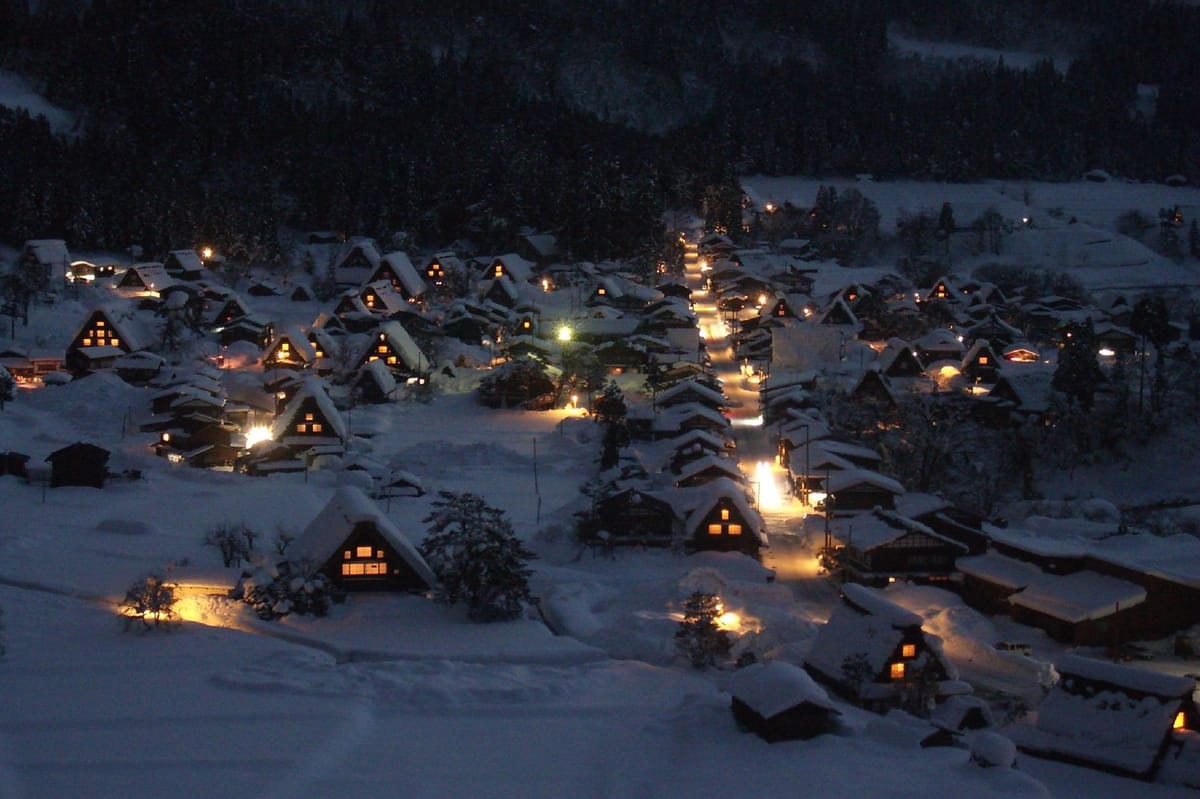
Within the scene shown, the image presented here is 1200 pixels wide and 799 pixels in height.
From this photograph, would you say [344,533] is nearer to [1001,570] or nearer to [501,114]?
[1001,570]

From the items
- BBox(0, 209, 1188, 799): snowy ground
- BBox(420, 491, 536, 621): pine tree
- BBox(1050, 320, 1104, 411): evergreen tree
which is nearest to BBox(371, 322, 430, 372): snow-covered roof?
BBox(0, 209, 1188, 799): snowy ground

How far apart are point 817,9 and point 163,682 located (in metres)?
99.2

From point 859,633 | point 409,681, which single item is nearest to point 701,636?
point 859,633

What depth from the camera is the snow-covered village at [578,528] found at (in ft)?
41.7

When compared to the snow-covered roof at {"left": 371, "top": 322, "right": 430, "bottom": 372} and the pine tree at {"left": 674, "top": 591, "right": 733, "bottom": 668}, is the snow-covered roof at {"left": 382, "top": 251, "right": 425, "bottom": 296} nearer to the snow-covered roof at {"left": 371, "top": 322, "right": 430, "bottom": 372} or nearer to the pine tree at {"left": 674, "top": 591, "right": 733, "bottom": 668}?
the snow-covered roof at {"left": 371, "top": 322, "right": 430, "bottom": 372}

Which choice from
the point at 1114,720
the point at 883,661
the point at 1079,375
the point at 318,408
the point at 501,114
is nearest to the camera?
the point at 1114,720

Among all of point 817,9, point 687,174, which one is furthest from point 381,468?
point 817,9

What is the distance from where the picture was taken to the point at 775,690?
1295cm

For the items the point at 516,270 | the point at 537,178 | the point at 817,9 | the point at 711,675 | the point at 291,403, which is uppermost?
the point at 817,9

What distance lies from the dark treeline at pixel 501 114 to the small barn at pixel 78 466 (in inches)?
989

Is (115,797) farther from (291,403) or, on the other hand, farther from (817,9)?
(817,9)

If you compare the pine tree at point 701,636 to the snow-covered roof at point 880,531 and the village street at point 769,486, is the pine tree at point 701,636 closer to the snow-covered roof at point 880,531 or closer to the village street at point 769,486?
Result: the village street at point 769,486

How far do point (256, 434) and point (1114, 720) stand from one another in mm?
19676

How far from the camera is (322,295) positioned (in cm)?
4269
